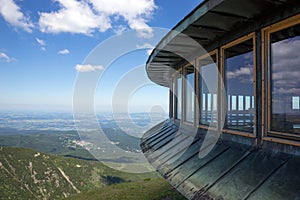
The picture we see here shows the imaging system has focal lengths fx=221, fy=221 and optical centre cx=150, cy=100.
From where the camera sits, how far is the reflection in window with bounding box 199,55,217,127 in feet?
17.6

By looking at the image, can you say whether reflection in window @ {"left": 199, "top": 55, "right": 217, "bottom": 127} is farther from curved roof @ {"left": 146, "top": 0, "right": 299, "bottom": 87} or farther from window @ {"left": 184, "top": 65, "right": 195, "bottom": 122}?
window @ {"left": 184, "top": 65, "right": 195, "bottom": 122}

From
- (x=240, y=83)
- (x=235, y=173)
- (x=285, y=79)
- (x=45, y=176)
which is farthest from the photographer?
(x=45, y=176)

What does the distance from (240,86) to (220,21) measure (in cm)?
135

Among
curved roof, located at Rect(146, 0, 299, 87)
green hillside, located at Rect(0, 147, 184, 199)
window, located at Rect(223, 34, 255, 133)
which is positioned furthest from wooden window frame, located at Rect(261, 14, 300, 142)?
green hillside, located at Rect(0, 147, 184, 199)

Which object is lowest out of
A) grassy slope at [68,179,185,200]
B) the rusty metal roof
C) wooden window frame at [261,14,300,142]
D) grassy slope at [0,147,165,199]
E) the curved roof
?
grassy slope at [0,147,165,199]

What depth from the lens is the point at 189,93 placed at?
7.23m

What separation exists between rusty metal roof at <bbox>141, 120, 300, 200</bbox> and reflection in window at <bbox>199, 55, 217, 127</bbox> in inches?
20.1

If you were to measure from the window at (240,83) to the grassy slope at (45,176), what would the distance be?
74.8 m

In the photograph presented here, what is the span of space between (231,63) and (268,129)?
168 centimetres

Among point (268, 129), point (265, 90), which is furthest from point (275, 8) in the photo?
point (268, 129)

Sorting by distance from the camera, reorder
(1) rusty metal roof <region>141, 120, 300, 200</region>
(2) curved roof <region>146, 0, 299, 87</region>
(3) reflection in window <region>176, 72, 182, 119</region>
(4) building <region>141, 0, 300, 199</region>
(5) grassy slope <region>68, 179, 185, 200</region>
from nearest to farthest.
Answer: (1) rusty metal roof <region>141, 120, 300, 200</region> → (4) building <region>141, 0, 300, 199</region> → (2) curved roof <region>146, 0, 299, 87</region> → (3) reflection in window <region>176, 72, 182, 119</region> → (5) grassy slope <region>68, 179, 185, 200</region>

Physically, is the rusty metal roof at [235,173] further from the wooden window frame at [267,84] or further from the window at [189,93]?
the window at [189,93]

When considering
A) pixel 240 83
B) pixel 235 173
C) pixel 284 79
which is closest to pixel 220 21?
pixel 240 83

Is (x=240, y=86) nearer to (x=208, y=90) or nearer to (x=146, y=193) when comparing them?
(x=208, y=90)
